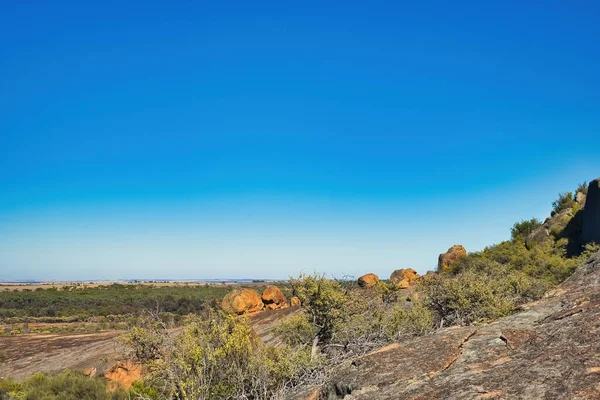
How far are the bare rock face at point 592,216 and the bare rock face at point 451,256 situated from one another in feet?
40.5

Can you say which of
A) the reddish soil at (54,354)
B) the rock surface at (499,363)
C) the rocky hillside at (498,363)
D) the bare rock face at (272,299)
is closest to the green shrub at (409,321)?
the rocky hillside at (498,363)

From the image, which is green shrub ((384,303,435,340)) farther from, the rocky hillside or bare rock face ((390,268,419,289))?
bare rock face ((390,268,419,289))

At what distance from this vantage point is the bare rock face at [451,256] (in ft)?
145

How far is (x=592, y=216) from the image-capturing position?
33.5 m

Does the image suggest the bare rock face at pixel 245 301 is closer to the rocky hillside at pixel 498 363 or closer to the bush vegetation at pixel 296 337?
the bush vegetation at pixel 296 337

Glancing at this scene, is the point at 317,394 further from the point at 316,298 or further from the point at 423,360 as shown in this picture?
the point at 316,298

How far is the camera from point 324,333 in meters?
15.3

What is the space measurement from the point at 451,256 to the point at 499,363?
4229 centimetres

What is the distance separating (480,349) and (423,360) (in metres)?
0.92

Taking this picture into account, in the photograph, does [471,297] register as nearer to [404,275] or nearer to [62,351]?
[404,275]

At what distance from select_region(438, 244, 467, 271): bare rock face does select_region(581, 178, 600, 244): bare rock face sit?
486 inches

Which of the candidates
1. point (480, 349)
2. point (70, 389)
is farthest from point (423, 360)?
point (70, 389)

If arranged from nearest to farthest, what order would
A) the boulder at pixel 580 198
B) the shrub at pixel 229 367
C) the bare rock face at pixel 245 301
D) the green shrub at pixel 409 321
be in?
the shrub at pixel 229 367 < the green shrub at pixel 409 321 < the bare rock face at pixel 245 301 < the boulder at pixel 580 198

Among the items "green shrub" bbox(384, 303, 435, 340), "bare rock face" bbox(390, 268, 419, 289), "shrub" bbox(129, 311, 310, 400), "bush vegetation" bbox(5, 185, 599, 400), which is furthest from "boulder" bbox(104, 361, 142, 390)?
"bare rock face" bbox(390, 268, 419, 289)
